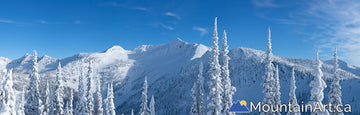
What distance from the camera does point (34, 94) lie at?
42.5 metres

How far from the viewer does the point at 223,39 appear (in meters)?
35.0

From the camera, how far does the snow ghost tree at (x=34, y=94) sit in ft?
135

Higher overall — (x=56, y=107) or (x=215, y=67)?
(x=215, y=67)

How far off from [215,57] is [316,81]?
1176cm

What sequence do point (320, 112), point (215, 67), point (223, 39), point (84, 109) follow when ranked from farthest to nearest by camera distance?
point (84, 109), point (223, 39), point (215, 67), point (320, 112)

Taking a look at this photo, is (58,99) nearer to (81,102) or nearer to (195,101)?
(81,102)

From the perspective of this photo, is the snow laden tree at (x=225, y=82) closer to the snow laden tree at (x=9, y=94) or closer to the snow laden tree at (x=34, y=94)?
the snow laden tree at (x=9, y=94)

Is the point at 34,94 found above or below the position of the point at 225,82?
below

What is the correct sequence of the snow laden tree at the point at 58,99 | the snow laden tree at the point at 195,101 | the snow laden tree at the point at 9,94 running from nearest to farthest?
the snow laden tree at the point at 9,94, the snow laden tree at the point at 195,101, the snow laden tree at the point at 58,99

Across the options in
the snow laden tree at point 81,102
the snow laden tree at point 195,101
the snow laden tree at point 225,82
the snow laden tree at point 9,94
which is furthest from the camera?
the snow laden tree at point 81,102

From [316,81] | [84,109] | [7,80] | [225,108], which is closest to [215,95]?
[225,108]

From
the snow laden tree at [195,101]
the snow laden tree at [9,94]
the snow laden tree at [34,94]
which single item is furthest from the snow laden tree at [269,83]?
the snow laden tree at [34,94]

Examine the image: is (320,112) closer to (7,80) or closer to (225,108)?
(225,108)

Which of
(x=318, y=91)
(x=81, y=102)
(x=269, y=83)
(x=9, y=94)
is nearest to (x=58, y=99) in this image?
(x=81, y=102)
